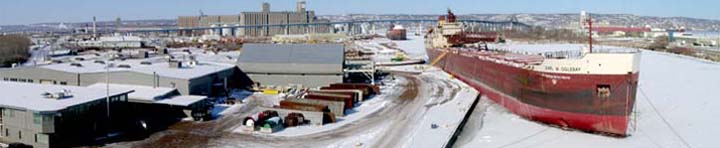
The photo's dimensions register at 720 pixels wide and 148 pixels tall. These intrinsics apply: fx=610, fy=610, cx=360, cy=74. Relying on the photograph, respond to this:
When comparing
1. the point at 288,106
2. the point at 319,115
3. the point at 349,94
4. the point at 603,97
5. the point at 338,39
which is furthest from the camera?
the point at 338,39

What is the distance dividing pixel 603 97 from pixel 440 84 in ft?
51.3

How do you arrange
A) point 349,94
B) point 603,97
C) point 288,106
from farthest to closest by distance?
1. point 349,94
2. point 288,106
3. point 603,97

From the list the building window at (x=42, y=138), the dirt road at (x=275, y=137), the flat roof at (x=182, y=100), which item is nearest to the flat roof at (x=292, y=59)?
the dirt road at (x=275, y=137)

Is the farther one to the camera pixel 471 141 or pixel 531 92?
pixel 531 92

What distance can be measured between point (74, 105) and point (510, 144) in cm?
1217

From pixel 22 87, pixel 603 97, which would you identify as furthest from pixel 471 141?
pixel 22 87

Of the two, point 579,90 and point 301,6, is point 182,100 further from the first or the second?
point 301,6

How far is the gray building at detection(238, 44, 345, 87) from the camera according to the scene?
1201 inches

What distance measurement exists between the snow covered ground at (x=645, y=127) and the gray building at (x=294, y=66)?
27.1 feet

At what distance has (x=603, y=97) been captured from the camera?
1798 cm

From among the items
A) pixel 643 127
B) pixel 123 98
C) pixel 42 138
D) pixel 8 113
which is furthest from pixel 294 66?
pixel 643 127

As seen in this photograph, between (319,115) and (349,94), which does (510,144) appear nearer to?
(319,115)

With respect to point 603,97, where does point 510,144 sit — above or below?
below

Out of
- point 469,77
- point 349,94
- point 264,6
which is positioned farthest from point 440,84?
point 264,6
